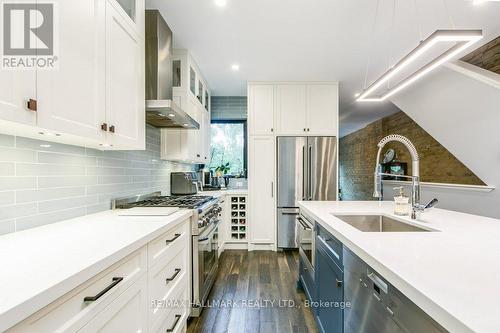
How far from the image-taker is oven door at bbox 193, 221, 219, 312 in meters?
1.97

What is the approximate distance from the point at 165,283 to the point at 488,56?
159 inches

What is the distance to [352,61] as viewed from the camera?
3.13 metres

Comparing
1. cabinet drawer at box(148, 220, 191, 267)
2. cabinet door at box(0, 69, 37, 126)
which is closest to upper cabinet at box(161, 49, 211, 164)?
cabinet drawer at box(148, 220, 191, 267)

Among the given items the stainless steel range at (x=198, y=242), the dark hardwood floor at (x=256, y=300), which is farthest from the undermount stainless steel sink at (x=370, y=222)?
the stainless steel range at (x=198, y=242)

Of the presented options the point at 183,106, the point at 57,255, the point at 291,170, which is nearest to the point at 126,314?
the point at 57,255

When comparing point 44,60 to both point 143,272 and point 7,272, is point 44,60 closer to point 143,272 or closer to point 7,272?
point 7,272

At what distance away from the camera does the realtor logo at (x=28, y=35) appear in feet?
2.70

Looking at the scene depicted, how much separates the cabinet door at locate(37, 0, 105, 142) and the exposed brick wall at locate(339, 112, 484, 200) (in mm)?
5371

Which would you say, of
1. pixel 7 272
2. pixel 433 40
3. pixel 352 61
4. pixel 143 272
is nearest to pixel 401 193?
pixel 433 40

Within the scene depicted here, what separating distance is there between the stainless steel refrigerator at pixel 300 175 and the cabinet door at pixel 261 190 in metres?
0.13

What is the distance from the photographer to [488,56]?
2.73 metres

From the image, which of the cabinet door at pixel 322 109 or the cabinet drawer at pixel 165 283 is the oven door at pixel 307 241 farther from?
the cabinet door at pixel 322 109

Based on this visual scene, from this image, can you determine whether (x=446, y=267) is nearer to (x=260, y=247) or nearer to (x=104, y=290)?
Answer: (x=104, y=290)

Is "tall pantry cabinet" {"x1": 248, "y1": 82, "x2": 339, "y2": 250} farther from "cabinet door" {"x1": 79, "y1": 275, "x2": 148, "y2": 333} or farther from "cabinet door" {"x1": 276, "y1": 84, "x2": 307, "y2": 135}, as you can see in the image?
"cabinet door" {"x1": 79, "y1": 275, "x2": 148, "y2": 333}
